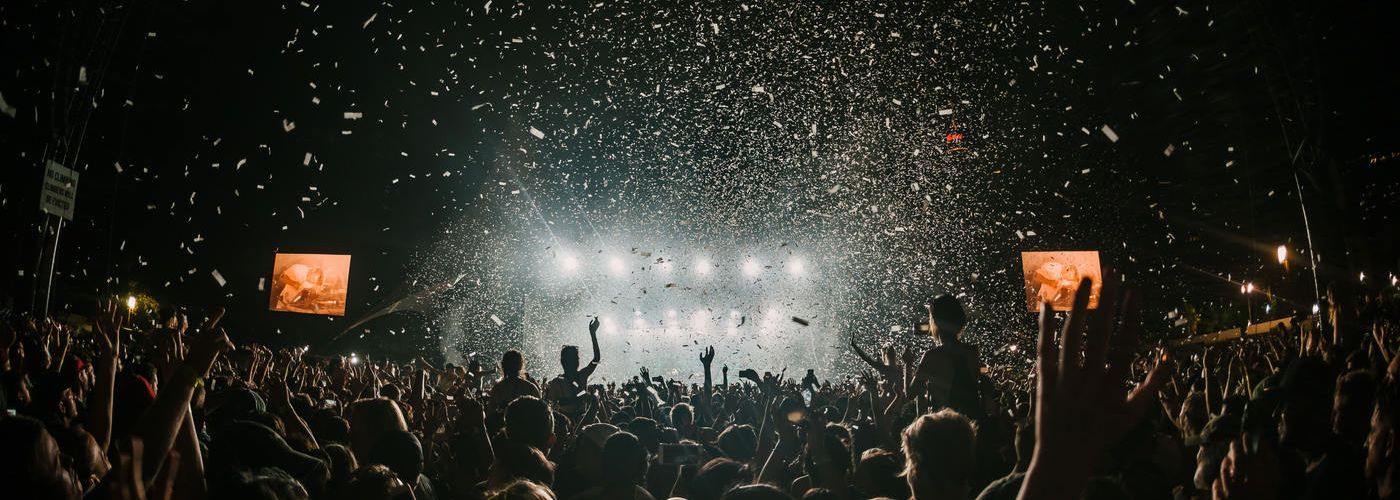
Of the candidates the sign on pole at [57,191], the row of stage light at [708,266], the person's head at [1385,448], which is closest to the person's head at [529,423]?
the person's head at [1385,448]

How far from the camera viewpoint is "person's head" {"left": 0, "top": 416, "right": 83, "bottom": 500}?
1865 mm

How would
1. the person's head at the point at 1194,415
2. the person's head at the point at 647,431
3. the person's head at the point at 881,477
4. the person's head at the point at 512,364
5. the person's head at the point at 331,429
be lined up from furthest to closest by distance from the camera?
the person's head at the point at 512,364, the person's head at the point at 647,431, the person's head at the point at 1194,415, the person's head at the point at 331,429, the person's head at the point at 881,477

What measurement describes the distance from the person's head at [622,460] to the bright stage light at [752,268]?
136 feet

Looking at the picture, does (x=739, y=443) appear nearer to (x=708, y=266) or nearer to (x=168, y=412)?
(x=168, y=412)

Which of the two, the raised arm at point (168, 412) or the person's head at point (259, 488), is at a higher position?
the raised arm at point (168, 412)

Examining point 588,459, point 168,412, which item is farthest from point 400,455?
point 168,412

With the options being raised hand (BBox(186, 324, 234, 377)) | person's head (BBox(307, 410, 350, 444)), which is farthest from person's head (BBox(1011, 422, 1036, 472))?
person's head (BBox(307, 410, 350, 444))

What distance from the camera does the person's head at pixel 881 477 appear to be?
134 inches

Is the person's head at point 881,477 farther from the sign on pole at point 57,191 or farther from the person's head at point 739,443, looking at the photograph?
the sign on pole at point 57,191

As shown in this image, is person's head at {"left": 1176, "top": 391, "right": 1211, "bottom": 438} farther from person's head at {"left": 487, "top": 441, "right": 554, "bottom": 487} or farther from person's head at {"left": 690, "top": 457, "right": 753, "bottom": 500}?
person's head at {"left": 487, "top": 441, "right": 554, "bottom": 487}

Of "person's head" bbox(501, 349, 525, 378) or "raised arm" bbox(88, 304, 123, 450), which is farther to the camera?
"person's head" bbox(501, 349, 525, 378)

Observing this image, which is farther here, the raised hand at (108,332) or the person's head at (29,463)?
the raised hand at (108,332)

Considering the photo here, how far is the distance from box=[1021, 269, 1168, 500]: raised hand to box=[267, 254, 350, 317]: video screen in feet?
90.3

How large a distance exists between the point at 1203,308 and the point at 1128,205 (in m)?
4.48
